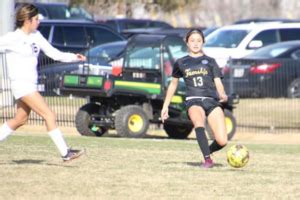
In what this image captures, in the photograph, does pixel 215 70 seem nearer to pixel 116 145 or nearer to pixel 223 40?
pixel 116 145

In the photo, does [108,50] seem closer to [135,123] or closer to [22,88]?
[135,123]

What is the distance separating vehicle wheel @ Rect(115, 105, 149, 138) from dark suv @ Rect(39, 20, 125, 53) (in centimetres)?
789

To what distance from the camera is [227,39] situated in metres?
27.9

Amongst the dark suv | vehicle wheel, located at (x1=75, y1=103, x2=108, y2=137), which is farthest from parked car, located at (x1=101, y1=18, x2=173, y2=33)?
vehicle wheel, located at (x1=75, y1=103, x2=108, y2=137)

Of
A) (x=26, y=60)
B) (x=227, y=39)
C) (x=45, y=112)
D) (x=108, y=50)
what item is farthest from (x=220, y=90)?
(x=227, y=39)

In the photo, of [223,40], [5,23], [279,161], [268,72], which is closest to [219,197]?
[279,161]

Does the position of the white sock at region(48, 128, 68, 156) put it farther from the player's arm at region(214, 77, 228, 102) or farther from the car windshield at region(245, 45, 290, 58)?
the car windshield at region(245, 45, 290, 58)

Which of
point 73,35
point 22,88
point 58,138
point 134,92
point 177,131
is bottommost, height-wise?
point 177,131

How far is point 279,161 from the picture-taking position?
13062 mm

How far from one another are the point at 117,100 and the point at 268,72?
5943 millimetres

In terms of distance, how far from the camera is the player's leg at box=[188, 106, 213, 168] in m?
11.8

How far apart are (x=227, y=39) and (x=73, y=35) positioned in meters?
4.12

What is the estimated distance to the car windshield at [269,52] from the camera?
1003 inches

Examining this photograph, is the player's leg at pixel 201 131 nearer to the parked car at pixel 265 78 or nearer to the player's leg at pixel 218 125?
the player's leg at pixel 218 125
